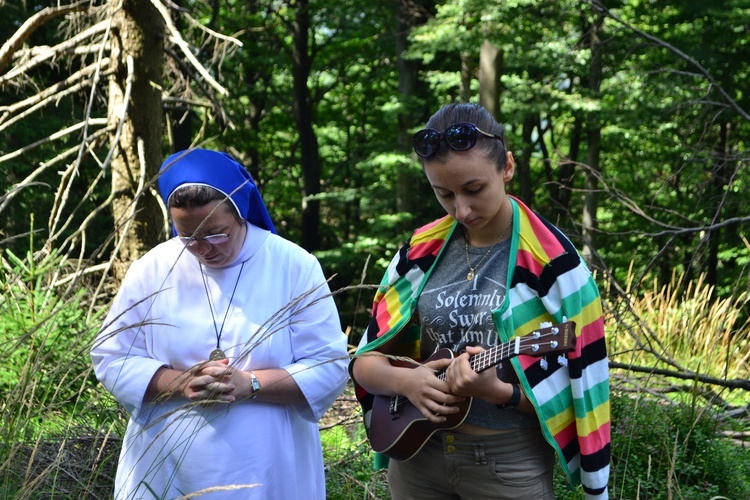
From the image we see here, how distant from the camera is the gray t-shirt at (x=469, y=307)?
2455 millimetres

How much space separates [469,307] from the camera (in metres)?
2.50

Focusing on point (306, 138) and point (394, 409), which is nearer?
point (394, 409)

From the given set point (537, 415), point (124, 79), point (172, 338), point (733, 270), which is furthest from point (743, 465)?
point (733, 270)

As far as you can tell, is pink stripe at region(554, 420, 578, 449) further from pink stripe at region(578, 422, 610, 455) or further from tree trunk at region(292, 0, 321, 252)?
tree trunk at region(292, 0, 321, 252)

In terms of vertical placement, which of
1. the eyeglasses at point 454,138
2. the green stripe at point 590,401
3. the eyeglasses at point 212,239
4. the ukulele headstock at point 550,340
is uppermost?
the eyeglasses at point 454,138

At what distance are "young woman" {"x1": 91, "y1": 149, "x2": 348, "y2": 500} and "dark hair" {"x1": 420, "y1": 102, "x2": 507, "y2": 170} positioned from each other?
591mm

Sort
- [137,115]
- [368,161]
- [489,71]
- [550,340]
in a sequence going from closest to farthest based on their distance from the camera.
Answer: [550,340] < [137,115] < [489,71] < [368,161]

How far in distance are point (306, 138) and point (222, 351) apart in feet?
65.2

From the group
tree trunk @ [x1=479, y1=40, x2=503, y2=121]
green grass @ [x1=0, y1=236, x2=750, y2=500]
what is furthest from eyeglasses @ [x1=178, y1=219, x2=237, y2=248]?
tree trunk @ [x1=479, y1=40, x2=503, y2=121]

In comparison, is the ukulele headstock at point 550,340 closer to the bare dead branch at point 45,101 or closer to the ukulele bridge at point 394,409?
the ukulele bridge at point 394,409

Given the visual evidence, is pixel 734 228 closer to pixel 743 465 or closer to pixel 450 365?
pixel 743 465

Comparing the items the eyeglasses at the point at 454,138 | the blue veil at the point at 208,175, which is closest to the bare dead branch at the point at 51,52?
the blue veil at the point at 208,175

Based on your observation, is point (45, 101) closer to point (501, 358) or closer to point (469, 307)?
point (469, 307)

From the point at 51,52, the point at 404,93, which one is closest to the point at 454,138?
the point at 51,52
